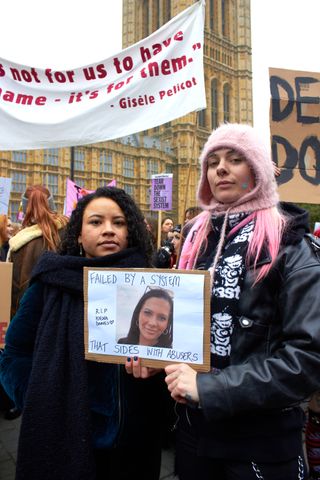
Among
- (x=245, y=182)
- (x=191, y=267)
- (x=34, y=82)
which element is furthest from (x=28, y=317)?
(x=34, y=82)

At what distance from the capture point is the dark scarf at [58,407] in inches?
55.6

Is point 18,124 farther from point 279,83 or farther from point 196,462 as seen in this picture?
point 196,462

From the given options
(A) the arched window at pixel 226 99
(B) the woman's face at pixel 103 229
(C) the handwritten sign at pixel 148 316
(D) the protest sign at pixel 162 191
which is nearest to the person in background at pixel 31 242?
(B) the woman's face at pixel 103 229

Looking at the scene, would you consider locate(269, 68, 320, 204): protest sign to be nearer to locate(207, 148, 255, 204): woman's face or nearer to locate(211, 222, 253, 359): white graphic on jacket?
locate(207, 148, 255, 204): woman's face

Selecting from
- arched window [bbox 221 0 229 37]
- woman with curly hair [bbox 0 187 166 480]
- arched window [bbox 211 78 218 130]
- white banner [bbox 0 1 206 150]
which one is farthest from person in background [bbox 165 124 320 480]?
arched window [bbox 221 0 229 37]

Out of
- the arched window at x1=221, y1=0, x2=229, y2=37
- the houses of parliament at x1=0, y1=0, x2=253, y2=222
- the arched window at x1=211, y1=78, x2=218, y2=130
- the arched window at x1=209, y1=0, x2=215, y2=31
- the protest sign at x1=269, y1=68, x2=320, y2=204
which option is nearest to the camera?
the protest sign at x1=269, y1=68, x2=320, y2=204

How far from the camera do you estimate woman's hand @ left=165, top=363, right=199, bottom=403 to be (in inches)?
44.3

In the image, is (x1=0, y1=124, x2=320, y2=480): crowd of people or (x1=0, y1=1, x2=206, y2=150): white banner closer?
(x1=0, y1=124, x2=320, y2=480): crowd of people

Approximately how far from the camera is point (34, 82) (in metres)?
3.74

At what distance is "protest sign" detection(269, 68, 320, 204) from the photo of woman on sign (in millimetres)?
2365

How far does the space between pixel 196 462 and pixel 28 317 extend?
86cm

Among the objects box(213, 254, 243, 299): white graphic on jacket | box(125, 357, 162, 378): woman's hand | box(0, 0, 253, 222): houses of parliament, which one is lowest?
box(125, 357, 162, 378): woman's hand

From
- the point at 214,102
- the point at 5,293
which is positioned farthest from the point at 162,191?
the point at 214,102

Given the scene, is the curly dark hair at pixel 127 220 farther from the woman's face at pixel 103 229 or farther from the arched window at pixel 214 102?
the arched window at pixel 214 102
